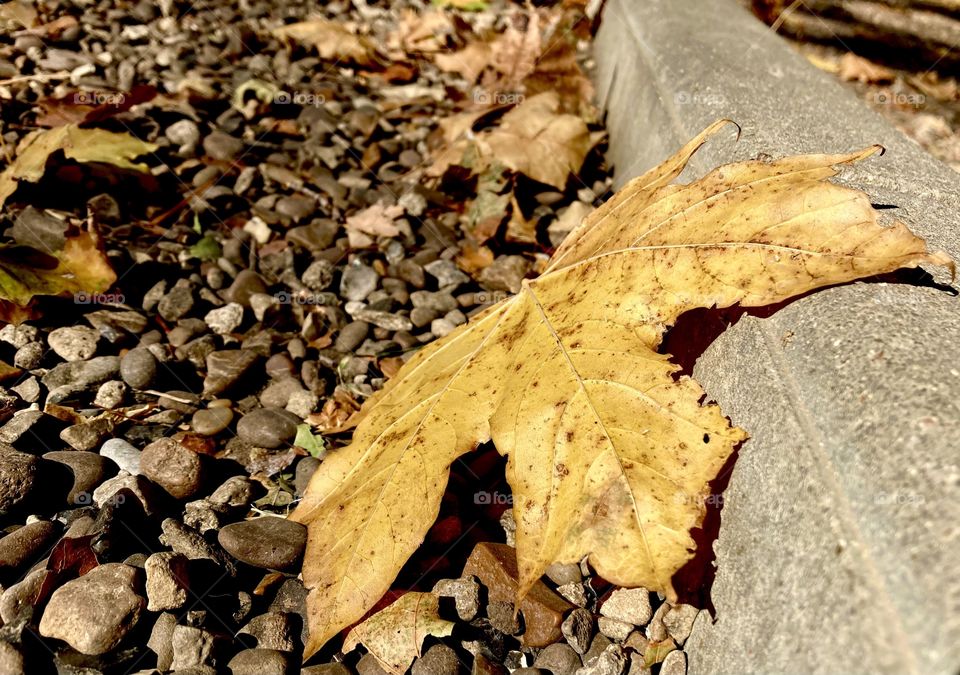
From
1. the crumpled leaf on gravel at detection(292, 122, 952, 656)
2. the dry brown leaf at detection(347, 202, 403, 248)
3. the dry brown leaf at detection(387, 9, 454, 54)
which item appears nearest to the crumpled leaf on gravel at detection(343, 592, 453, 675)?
the crumpled leaf on gravel at detection(292, 122, 952, 656)

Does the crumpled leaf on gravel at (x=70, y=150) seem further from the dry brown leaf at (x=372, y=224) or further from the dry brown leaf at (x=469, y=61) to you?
the dry brown leaf at (x=469, y=61)

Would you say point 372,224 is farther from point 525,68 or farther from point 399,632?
point 399,632

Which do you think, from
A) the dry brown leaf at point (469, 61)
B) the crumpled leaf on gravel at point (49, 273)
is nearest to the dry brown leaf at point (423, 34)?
the dry brown leaf at point (469, 61)

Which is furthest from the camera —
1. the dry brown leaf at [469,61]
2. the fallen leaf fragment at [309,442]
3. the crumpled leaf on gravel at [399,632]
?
the dry brown leaf at [469,61]

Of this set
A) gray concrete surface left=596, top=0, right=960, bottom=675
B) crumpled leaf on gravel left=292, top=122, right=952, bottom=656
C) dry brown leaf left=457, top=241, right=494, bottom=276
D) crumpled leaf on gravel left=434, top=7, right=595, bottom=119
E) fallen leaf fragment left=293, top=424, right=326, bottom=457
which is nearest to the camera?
gray concrete surface left=596, top=0, right=960, bottom=675

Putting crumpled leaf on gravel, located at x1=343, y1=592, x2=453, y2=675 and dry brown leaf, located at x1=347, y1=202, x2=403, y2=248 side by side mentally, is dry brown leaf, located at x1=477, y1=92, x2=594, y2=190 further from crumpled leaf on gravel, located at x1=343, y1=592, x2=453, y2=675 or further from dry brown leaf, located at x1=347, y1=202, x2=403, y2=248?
crumpled leaf on gravel, located at x1=343, y1=592, x2=453, y2=675

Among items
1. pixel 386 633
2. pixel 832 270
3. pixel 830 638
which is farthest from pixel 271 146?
pixel 830 638

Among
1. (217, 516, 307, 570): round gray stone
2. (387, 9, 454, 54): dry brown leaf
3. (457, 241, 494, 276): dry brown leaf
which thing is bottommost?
(457, 241, 494, 276): dry brown leaf

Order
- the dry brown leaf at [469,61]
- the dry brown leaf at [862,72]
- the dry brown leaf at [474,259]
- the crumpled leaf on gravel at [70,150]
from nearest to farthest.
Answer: the crumpled leaf on gravel at [70,150]
the dry brown leaf at [474,259]
the dry brown leaf at [469,61]
the dry brown leaf at [862,72]
